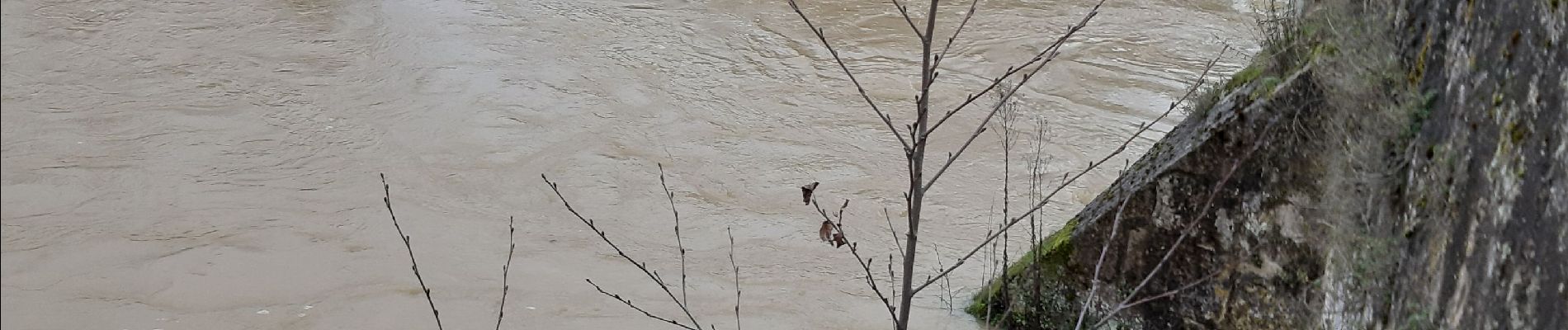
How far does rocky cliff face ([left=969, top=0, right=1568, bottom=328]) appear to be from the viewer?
2.13 meters

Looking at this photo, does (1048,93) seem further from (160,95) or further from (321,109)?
(160,95)

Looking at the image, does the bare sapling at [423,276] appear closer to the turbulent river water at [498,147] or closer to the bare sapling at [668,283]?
the turbulent river water at [498,147]

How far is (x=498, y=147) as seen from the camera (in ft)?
23.3

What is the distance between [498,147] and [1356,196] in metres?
4.91

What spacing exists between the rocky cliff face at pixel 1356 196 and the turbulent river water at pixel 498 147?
39.7 inches

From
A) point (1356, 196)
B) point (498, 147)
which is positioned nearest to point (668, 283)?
point (498, 147)

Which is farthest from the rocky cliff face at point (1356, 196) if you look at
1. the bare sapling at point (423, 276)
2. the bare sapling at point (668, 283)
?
the bare sapling at point (423, 276)

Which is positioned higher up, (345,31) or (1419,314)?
(1419,314)

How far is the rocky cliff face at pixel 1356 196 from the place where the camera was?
2.13 metres

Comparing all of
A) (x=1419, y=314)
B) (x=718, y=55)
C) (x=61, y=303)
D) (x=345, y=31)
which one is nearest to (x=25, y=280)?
(x=61, y=303)

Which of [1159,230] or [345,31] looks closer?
[1159,230]

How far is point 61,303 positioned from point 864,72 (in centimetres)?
466

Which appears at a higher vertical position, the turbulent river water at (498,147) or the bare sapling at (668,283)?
the bare sapling at (668,283)

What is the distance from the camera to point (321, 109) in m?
7.55
